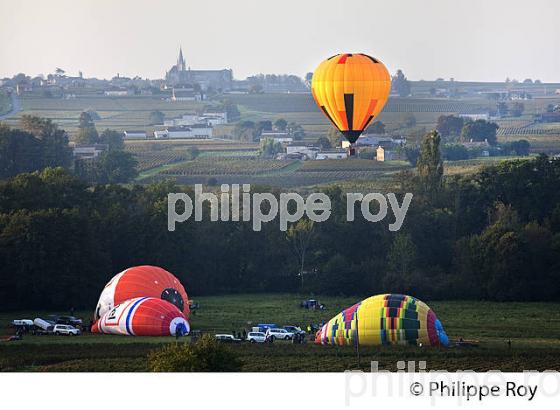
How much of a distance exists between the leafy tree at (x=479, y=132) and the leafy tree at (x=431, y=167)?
1189 inches

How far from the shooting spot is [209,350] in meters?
20.3

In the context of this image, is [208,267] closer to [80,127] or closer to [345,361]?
[345,361]

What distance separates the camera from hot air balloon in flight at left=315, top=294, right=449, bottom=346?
25156 mm

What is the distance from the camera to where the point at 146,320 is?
26828 millimetres

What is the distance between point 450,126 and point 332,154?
15.6 metres

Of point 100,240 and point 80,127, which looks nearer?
point 100,240

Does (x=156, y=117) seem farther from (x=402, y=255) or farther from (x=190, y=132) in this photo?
(x=402, y=255)

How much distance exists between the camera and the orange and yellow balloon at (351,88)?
3366 cm

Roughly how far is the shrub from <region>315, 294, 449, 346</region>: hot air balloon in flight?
5042 millimetres

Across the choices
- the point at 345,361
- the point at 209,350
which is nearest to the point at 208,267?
the point at 345,361

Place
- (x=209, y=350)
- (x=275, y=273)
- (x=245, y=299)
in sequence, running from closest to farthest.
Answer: (x=209, y=350) < (x=245, y=299) < (x=275, y=273)

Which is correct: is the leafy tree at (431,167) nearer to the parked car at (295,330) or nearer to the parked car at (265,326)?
the parked car at (265,326)

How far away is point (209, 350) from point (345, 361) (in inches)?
147

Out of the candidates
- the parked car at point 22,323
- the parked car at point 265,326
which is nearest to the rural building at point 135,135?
the parked car at point 22,323
